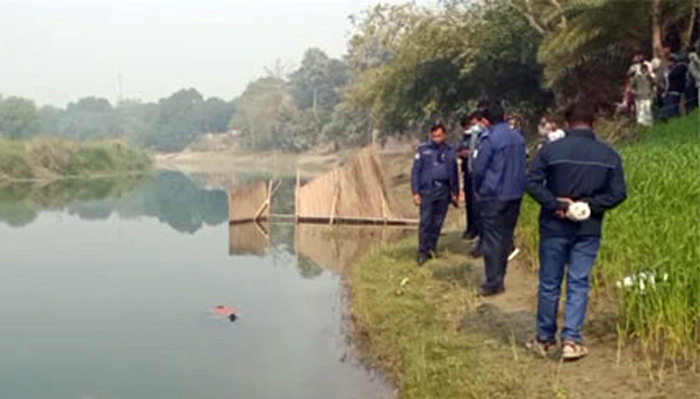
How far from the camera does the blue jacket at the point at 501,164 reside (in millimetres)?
7113

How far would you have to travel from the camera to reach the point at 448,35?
74.8ft

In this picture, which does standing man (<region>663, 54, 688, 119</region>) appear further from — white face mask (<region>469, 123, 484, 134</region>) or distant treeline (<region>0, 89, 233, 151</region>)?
distant treeline (<region>0, 89, 233, 151</region>)

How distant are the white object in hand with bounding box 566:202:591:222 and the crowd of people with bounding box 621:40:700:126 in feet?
32.9

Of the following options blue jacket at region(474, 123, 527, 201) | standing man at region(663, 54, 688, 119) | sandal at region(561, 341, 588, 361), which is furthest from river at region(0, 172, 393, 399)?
standing man at region(663, 54, 688, 119)

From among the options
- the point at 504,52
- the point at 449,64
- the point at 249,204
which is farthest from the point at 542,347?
the point at 449,64

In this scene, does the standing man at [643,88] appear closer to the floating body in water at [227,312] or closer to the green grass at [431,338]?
the green grass at [431,338]

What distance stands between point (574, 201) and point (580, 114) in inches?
22.3

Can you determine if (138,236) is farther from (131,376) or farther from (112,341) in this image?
(131,376)

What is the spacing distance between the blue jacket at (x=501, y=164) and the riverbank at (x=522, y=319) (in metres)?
0.92

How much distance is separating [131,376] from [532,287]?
392 cm

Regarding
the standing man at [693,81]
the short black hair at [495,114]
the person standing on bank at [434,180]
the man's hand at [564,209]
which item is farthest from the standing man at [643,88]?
the man's hand at [564,209]

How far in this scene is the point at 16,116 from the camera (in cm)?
8738

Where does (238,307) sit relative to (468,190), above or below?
below

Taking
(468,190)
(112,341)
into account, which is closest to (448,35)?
(468,190)
